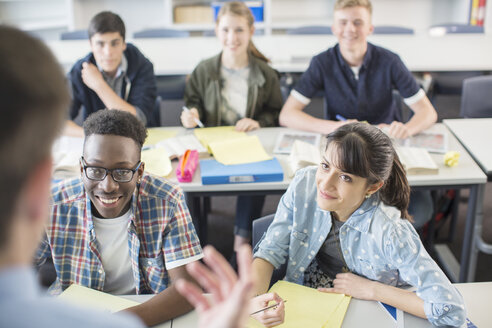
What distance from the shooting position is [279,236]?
161 centimetres

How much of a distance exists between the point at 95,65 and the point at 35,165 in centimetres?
241

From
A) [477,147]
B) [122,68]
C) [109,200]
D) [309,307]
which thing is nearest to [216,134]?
[122,68]

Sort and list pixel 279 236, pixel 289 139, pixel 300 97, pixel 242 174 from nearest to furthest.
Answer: pixel 279 236 → pixel 242 174 → pixel 289 139 → pixel 300 97

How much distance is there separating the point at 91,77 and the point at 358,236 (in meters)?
1.71

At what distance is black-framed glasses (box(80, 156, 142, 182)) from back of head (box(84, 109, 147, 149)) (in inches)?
4.0

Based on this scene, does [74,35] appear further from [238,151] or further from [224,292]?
[224,292]

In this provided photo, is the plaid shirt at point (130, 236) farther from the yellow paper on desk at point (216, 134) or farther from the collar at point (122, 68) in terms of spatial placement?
the collar at point (122, 68)

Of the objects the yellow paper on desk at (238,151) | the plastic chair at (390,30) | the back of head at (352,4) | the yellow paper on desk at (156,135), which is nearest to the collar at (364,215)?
the yellow paper on desk at (238,151)

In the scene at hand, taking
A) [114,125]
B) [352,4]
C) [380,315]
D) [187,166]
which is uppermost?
[352,4]

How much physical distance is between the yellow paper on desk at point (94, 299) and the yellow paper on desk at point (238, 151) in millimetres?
958

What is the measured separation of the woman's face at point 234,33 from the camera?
8.97 ft

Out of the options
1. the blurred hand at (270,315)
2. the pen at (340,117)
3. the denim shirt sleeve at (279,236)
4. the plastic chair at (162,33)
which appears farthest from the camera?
the plastic chair at (162,33)

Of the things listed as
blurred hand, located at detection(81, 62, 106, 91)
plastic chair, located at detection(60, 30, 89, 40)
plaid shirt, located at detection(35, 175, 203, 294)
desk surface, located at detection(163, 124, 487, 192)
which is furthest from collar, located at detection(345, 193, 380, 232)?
plastic chair, located at detection(60, 30, 89, 40)

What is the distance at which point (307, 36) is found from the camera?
443cm
